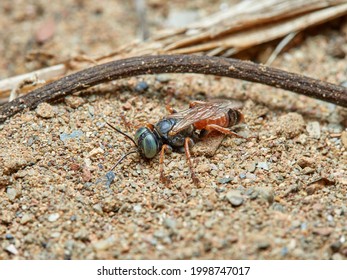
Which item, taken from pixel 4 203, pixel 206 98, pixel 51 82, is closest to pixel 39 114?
pixel 51 82

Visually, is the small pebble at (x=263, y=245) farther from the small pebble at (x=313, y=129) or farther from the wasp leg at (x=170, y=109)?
the wasp leg at (x=170, y=109)

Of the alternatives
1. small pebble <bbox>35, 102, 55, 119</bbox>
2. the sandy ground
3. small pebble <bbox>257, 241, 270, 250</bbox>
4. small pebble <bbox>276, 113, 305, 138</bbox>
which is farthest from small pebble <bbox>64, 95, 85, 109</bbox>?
small pebble <bbox>257, 241, 270, 250</bbox>

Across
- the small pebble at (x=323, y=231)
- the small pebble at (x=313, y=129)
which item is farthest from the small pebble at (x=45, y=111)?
the small pebble at (x=323, y=231)

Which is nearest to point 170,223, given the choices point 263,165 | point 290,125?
point 263,165

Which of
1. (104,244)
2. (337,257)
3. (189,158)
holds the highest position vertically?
(189,158)

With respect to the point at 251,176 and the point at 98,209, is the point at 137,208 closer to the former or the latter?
the point at 98,209

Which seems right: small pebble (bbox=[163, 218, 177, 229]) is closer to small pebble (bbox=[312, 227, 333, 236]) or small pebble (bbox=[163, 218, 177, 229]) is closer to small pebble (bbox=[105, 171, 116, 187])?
small pebble (bbox=[105, 171, 116, 187])
